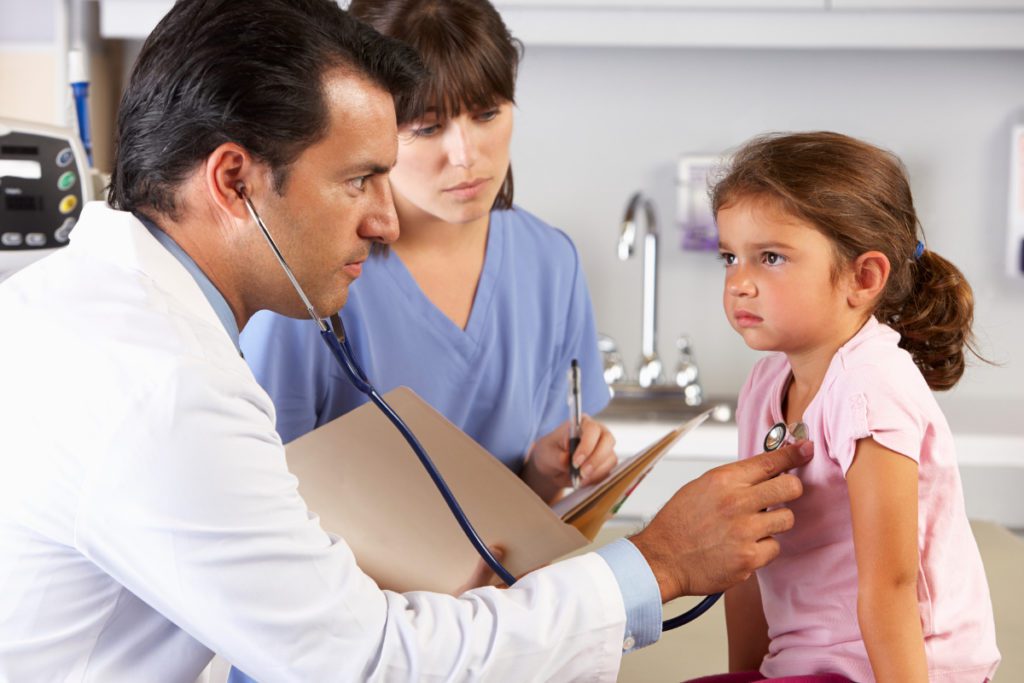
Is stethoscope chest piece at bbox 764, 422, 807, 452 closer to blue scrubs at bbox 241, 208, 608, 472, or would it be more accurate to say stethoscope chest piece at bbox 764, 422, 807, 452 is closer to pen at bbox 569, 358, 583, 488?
pen at bbox 569, 358, 583, 488

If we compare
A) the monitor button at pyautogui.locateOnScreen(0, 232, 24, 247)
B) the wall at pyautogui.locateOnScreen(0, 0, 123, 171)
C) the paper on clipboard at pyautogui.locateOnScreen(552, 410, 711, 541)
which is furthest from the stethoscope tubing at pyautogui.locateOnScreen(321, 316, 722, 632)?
the wall at pyautogui.locateOnScreen(0, 0, 123, 171)

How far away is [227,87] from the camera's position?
1026mm

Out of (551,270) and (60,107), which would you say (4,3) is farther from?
(551,270)

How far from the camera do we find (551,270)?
1635 mm

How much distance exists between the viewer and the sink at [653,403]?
2693mm

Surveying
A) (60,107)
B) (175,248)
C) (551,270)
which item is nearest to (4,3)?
(60,107)

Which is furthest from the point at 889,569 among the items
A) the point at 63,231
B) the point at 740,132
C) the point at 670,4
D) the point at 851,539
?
the point at 740,132

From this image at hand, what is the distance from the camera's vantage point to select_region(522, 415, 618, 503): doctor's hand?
146cm

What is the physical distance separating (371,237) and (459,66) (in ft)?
1.03

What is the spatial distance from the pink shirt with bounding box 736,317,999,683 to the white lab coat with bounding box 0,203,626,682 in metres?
0.24

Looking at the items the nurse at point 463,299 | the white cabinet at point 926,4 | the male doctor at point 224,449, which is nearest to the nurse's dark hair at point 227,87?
the male doctor at point 224,449

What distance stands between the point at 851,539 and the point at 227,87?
2.40ft

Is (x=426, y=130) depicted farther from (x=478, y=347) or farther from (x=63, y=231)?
(x=63, y=231)

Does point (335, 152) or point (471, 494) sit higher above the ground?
point (335, 152)
